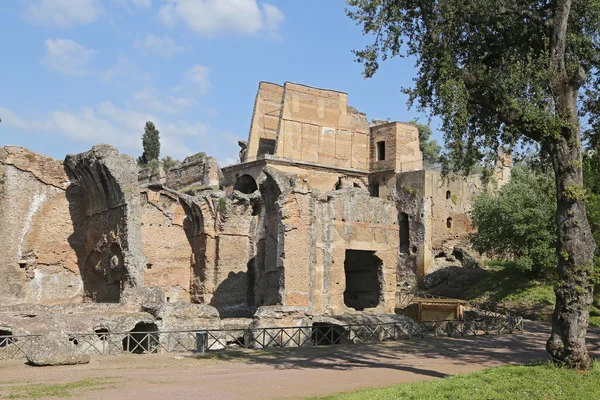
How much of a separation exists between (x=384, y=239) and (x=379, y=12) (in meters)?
11.2

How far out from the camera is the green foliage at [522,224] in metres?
27.0

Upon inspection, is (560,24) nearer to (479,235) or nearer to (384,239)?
(384,239)

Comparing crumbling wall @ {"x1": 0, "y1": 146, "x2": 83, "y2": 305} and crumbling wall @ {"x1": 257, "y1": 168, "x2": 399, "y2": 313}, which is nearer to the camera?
crumbling wall @ {"x1": 257, "y1": 168, "x2": 399, "y2": 313}

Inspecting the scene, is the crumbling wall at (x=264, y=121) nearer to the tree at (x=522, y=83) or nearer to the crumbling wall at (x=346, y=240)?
the crumbling wall at (x=346, y=240)

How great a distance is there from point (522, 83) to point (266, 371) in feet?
23.8

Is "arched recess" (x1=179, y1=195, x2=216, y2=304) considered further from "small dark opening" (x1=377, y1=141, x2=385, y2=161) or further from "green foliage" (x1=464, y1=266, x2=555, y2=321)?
"small dark opening" (x1=377, y1=141, x2=385, y2=161)

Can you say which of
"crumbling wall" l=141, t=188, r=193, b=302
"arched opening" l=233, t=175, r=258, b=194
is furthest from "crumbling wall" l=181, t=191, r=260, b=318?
"arched opening" l=233, t=175, r=258, b=194

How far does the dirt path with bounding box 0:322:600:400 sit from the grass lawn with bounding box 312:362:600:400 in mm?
847

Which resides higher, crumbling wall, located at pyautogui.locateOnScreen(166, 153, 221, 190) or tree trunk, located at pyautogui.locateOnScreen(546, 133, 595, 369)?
crumbling wall, located at pyautogui.locateOnScreen(166, 153, 221, 190)

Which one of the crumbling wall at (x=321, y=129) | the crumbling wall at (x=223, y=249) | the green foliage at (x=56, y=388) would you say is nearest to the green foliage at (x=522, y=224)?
the crumbling wall at (x=223, y=249)

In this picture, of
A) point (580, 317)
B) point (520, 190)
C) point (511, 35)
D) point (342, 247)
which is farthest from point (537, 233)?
point (580, 317)

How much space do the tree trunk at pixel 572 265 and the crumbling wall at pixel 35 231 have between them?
19.9m

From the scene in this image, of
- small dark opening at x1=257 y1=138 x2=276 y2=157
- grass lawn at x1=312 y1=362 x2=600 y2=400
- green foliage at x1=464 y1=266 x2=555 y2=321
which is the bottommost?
grass lawn at x1=312 y1=362 x2=600 y2=400

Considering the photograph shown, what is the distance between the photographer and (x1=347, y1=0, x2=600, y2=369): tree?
480 inches
